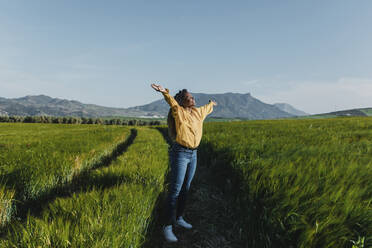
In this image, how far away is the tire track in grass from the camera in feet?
9.32

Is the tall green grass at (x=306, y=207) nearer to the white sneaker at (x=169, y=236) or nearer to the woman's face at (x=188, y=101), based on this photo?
the white sneaker at (x=169, y=236)

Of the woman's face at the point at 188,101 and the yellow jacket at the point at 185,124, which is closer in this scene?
the yellow jacket at the point at 185,124

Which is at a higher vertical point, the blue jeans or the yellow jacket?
the yellow jacket

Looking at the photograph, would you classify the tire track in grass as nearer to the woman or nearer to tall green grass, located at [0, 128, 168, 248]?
the woman

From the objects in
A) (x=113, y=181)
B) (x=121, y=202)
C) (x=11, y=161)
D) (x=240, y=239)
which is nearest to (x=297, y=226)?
(x=240, y=239)

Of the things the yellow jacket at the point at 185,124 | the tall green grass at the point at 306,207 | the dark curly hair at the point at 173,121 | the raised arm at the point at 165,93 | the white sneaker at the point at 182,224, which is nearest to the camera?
the tall green grass at the point at 306,207

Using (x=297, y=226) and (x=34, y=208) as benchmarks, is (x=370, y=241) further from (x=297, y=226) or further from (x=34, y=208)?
(x=34, y=208)

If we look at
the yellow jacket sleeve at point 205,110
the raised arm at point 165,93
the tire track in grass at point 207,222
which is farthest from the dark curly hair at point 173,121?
the tire track in grass at point 207,222

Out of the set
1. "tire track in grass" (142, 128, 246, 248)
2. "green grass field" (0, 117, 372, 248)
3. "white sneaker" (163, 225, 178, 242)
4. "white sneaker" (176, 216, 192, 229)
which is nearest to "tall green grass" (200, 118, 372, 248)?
"green grass field" (0, 117, 372, 248)

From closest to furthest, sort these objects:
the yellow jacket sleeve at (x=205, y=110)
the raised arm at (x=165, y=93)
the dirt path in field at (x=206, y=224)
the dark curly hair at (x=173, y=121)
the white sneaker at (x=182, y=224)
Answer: the raised arm at (x=165, y=93) → the dark curly hair at (x=173, y=121) → the dirt path in field at (x=206, y=224) → the white sneaker at (x=182, y=224) → the yellow jacket sleeve at (x=205, y=110)

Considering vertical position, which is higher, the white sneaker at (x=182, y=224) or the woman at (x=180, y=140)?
the woman at (x=180, y=140)

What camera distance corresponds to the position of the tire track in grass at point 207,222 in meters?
2.84

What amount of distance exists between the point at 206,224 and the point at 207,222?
72mm

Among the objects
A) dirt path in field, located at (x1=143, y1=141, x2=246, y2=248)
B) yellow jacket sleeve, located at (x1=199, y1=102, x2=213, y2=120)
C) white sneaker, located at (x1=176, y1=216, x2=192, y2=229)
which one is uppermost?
yellow jacket sleeve, located at (x1=199, y1=102, x2=213, y2=120)
